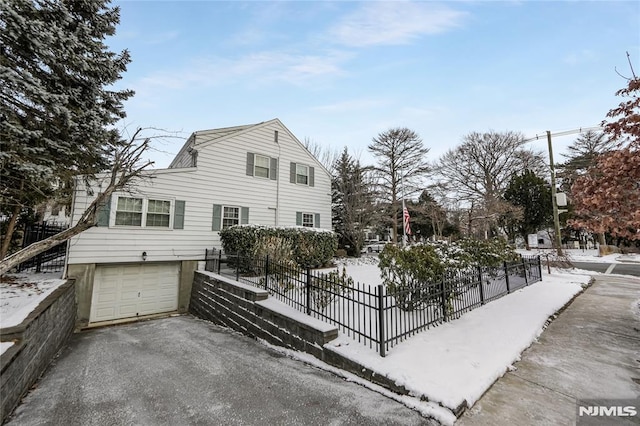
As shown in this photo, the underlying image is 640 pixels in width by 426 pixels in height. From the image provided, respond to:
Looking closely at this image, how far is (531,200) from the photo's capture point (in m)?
22.0

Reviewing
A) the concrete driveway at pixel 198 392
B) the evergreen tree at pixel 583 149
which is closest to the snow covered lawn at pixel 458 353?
the concrete driveway at pixel 198 392

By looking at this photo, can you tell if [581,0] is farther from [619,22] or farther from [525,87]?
[525,87]

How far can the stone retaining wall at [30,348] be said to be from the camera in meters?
3.15

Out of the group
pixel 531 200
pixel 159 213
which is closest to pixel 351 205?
pixel 159 213

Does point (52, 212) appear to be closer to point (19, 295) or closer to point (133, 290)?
point (133, 290)

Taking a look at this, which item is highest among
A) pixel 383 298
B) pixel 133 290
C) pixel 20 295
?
pixel 383 298

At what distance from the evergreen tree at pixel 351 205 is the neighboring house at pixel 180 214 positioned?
14.5 feet

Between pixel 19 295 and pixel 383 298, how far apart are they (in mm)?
7993

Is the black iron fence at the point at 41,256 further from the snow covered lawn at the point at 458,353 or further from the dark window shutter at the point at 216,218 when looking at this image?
the snow covered lawn at the point at 458,353

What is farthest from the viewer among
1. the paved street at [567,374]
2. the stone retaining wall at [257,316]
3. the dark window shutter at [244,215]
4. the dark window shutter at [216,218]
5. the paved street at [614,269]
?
the paved street at [614,269]

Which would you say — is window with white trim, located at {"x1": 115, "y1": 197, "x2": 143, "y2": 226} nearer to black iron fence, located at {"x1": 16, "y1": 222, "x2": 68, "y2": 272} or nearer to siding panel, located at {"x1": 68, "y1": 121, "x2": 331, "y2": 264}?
siding panel, located at {"x1": 68, "y1": 121, "x2": 331, "y2": 264}

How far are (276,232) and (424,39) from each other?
8425 mm

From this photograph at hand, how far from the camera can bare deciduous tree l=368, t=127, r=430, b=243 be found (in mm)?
22406

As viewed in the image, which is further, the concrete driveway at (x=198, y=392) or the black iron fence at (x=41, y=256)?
the black iron fence at (x=41, y=256)
